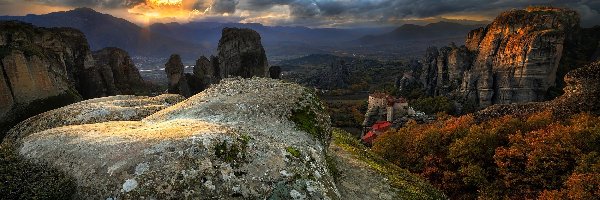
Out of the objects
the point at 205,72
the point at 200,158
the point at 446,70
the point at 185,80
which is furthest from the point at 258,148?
the point at 446,70

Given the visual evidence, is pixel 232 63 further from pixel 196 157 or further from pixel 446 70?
pixel 446 70

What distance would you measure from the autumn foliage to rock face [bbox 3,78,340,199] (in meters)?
17.0

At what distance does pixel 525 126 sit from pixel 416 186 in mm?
20157

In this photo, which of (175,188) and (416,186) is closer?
(175,188)

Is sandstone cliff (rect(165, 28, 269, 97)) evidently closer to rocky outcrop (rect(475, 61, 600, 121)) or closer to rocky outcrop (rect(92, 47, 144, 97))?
rocky outcrop (rect(92, 47, 144, 97))

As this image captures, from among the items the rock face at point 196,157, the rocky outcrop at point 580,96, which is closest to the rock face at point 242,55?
the rocky outcrop at point 580,96

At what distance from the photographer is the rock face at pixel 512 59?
375 ft

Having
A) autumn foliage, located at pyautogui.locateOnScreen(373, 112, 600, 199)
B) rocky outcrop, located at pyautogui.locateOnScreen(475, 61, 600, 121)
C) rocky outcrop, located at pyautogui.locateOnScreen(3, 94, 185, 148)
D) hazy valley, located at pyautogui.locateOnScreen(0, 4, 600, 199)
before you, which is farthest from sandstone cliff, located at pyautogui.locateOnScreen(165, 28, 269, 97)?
rocky outcrop, located at pyautogui.locateOnScreen(3, 94, 185, 148)

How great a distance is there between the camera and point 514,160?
3416 cm

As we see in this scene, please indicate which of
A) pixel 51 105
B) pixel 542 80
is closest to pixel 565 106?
pixel 51 105

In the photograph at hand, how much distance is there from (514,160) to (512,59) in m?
101

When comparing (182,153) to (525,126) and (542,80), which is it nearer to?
(525,126)

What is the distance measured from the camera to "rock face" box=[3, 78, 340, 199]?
15.7 metres

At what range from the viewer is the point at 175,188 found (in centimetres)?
1554
